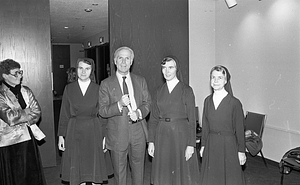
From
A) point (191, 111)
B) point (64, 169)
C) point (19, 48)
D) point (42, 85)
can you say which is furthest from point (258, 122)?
point (19, 48)

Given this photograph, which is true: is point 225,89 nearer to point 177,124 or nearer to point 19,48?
point 177,124

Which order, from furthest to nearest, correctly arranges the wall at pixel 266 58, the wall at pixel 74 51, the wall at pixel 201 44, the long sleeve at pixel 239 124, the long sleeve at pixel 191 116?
the wall at pixel 74 51 → the wall at pixel 201 44 → the wall at pixel 266 58 → the long sleeve at pixel 191 116 → the long sleeve at pixel 239 124

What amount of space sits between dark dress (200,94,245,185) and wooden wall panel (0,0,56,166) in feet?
8.66

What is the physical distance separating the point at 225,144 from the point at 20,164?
1.99m

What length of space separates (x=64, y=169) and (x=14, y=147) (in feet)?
1.81

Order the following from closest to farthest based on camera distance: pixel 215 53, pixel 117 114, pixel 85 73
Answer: pixel 117 114, pixel 85 73, pixel 215 53

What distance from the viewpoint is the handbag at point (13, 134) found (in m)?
2.92

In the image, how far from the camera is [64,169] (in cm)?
320

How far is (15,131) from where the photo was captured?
297 cm

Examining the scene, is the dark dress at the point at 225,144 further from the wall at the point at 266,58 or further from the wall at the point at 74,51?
the wall at the point at 74,51

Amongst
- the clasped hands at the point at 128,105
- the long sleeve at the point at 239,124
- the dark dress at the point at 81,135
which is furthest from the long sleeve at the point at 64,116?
the long sleeve at the point at 239,124

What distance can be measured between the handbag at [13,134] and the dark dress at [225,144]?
1781mm

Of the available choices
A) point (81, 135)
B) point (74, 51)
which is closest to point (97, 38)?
point (74, 51)

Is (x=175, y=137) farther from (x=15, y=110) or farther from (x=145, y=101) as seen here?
(x=15, y=110)
